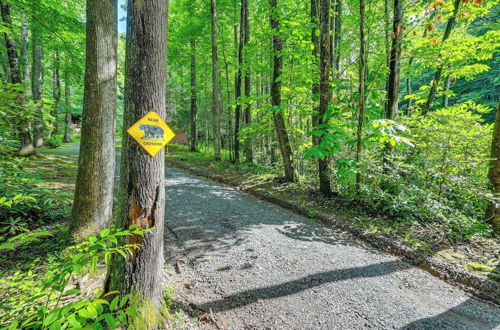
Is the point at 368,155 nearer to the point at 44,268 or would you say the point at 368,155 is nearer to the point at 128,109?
the point at 128,109

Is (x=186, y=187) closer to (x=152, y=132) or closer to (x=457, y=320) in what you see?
(x=152, y=132)

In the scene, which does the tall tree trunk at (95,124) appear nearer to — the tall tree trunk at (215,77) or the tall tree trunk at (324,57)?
the tall tree trunk at (324,57)

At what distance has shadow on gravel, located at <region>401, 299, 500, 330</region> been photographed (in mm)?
2033

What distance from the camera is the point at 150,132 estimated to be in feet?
5.68

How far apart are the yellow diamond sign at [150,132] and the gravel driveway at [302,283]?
1.65 metres

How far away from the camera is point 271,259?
2982 mm

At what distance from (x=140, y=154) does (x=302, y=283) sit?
2.25 meters

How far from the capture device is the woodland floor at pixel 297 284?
2.09 m

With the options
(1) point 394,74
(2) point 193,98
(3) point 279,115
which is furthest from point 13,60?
(1) point 394,74

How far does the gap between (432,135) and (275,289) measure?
13.5 feet

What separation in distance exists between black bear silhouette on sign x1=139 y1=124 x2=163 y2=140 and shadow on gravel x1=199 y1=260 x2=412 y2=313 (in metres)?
1.75

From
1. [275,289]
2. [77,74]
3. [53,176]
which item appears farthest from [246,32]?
[275,289]

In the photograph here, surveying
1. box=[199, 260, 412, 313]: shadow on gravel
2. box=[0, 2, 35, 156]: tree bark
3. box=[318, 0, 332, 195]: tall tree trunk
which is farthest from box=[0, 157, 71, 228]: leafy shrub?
Answer: box=[0, 2, 35, 156]: tree bark

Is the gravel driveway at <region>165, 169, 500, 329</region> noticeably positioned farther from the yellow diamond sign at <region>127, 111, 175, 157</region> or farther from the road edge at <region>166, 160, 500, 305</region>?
the yellow diamond sign at <region>127, 111, 175, 157</region>
